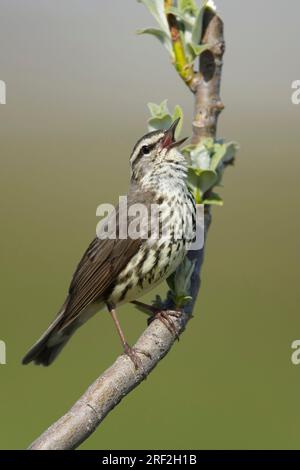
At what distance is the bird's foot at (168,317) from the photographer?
276 cm

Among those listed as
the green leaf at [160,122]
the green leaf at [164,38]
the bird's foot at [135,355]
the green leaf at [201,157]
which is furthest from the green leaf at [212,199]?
the bird's foot at [135,355]

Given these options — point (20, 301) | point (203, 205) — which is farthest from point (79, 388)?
point (203, 205)

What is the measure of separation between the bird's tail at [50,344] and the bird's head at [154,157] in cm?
70

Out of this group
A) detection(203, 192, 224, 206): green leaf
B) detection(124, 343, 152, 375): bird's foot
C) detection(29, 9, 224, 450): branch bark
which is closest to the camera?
detection(29, 9, 224, 450): branch bark

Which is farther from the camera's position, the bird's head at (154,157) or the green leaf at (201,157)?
the bird's head at (154,157)

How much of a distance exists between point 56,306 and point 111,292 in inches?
95.5

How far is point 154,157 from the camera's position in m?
3.57

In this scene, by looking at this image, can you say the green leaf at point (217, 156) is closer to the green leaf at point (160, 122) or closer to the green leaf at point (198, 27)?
the green leaf at point (160, 122)

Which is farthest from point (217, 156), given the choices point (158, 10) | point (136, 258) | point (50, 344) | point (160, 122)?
point (50, 344)

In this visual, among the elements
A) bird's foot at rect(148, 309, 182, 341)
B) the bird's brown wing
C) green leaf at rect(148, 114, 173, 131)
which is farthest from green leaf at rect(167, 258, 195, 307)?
green leaf at rect(148, 114, 173, 131)

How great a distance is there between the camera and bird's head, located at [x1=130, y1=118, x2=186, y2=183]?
3.45 m

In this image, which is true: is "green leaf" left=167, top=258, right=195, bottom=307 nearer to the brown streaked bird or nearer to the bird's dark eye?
the brown streaked bird

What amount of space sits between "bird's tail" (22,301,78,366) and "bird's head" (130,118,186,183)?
2.29ft

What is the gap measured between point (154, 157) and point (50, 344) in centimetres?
91
